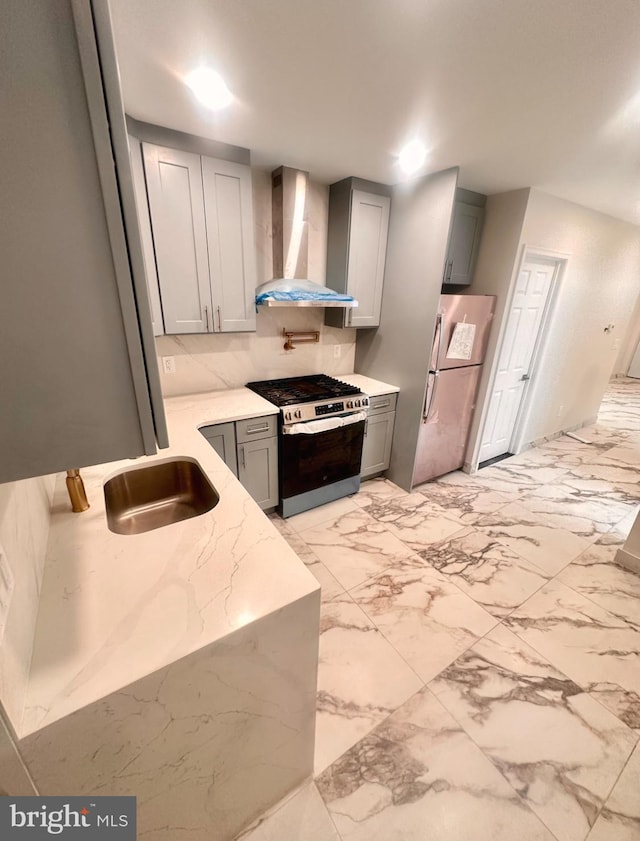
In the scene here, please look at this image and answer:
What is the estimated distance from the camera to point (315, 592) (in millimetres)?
963

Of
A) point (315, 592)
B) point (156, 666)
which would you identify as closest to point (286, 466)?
point (315, 592)

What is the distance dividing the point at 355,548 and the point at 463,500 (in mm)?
1181

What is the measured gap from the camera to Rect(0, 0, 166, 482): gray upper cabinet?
457 millimetres

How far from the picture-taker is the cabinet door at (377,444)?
2934mm

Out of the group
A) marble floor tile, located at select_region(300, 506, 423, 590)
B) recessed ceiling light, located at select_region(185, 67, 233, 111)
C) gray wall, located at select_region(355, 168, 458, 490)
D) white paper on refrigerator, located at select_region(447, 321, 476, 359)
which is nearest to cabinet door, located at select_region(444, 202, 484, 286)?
gray wall, located at select_region(355, 168, 458, 490)

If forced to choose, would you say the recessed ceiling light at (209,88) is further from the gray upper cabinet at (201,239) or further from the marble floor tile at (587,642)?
the marble floor tile at (587,642)

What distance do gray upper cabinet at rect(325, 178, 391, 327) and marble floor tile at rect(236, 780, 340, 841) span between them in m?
2.69

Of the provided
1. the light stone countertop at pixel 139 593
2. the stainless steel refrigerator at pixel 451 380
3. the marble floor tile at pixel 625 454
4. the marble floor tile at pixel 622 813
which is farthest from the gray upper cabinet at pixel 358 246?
the marble floor tile at pixel 625 454

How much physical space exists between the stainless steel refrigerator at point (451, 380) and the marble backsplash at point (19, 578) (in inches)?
97.8

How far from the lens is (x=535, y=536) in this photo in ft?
8.45

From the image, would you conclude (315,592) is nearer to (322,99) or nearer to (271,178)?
(322,99)

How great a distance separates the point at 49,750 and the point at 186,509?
41.0 inches

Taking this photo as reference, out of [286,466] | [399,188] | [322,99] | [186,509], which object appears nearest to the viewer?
[322,99]

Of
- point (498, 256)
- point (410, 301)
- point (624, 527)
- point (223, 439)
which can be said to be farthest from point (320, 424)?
point (624, 527)
